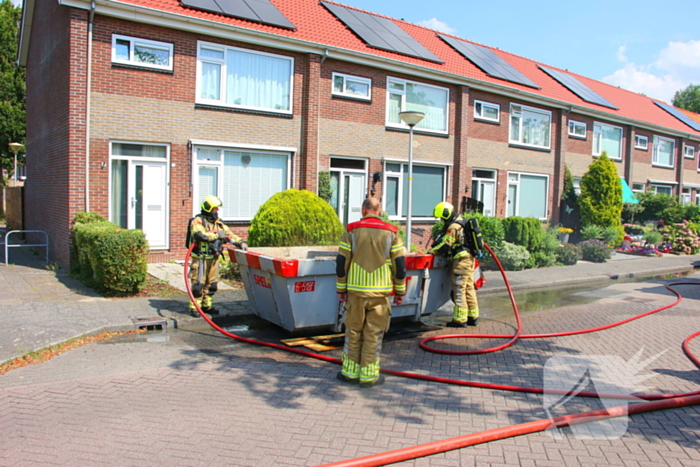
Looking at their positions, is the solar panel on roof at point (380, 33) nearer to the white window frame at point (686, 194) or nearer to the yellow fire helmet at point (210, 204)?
the yellow fire helmet at point (210, 204)

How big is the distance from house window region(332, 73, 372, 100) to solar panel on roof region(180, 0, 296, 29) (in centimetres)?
184

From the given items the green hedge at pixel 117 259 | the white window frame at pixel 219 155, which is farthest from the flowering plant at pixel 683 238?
the green hedge at pixel 117 259

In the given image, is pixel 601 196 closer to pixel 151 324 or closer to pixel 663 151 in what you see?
pixel 663 151

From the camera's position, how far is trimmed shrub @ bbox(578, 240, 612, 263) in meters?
16.9

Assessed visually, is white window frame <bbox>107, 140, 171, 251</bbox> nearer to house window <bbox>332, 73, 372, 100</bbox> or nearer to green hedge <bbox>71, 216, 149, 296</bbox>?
green hedge <bbox>71, 216, 149, 296</bbox>

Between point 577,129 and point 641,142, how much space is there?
5711mm

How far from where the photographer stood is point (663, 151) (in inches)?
1059

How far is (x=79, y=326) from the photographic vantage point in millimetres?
7020

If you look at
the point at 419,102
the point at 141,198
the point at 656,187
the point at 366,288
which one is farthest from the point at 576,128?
the point at 366,288

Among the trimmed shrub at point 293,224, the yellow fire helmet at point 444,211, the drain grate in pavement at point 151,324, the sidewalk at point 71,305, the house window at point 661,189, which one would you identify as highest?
the house window at point 661,189

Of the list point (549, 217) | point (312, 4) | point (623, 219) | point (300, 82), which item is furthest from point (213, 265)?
point (623, 219)

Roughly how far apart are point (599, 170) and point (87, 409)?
20.1m

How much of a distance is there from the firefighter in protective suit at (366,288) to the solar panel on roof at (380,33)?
11431 mm

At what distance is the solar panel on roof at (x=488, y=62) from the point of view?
61.7 feet
